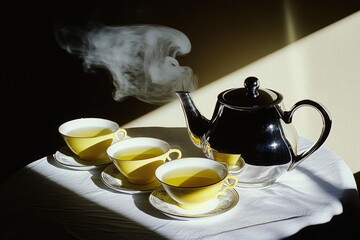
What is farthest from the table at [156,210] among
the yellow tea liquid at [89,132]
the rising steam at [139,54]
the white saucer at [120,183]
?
the rising steam at [139,54]

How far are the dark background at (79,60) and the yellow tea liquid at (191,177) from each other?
828 millimetres

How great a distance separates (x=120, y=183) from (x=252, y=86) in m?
0.36

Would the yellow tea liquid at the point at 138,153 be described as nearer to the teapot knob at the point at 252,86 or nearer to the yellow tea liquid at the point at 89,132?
the yellow tea liquid at the point at 89,132

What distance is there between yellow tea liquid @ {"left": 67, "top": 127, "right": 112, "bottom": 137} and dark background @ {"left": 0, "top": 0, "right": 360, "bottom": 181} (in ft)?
Result: 1.95

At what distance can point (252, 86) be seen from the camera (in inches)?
41.2

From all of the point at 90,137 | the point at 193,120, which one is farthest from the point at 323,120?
the point at 90,137

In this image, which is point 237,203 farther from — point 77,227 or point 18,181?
point 18,181

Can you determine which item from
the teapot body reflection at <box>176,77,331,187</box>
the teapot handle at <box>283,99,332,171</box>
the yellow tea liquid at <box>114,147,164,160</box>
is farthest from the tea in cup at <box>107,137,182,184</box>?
the teapot handle at <box>283,99,332,171</box>

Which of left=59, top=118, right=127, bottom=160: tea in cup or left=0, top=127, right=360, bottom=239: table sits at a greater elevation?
left=59, top=118, right=127, bottom=160: tea in cup

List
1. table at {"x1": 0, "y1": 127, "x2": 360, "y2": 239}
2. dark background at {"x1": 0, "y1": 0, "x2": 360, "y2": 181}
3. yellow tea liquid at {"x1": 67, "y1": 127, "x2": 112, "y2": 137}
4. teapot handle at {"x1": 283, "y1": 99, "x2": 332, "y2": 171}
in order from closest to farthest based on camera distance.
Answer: table at {"x1": 0, "y1": 127, "x2": 360, "y2": 239} < teapot handle at {"x1": 283, "y1": 99, "x2": 332, "y2": 171} < yellow tea liquid at {"x1": 67, "y1": 127, "x2": 112, "y2": 137} < dark background at {"x1": 0, "y1": 0, "x2": 360, "y2": 181}

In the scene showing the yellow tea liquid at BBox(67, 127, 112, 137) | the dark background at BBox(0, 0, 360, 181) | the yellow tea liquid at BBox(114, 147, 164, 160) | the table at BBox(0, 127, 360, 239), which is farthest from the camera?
the dark background at BBox(0, 0, 360, 181)

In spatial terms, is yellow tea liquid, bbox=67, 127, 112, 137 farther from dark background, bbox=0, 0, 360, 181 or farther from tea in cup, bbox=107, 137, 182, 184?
dark background, bbox=0, 0, 360, 181

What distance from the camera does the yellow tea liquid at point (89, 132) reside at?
1256 mm

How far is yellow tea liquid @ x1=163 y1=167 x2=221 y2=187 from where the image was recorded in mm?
987
